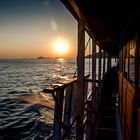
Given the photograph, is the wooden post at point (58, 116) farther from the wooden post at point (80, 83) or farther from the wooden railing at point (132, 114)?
the wooden post at point (80, 83)

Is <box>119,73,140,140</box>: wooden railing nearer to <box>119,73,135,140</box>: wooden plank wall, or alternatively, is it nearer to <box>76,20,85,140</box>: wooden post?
<box>119,73,135,140</box>: wooden plank wall

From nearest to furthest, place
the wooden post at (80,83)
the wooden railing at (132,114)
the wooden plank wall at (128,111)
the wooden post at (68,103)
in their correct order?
the wooden railing at (132,114)
the wooden plank wall at (128,111)
the wooden post at (68,103)
the wooden post at (80,83)

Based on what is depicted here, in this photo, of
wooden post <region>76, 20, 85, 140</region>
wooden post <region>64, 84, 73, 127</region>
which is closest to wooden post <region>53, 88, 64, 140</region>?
wooden post <region>64, 84, 73, 127</region>

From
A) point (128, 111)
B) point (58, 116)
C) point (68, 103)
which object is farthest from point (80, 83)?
point (58, 116)

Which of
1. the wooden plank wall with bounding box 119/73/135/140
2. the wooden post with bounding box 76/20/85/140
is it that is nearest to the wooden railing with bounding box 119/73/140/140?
the wooden plank wall with bounding box 119/73/135/140

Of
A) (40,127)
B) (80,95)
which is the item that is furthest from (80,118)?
(40,127)

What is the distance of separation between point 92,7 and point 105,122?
6327 millimetres

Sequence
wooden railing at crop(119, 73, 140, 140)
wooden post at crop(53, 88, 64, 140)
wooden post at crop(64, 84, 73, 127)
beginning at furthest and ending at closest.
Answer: wooden post at crop(64, 84, 73, 127), wooden post at crop(53, 88, 64, 140), wooden railing at crop(119, 73, 140, 140)

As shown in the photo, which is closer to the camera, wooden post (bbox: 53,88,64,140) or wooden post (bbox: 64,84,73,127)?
wooden post (bbox: 53,88,64,140)

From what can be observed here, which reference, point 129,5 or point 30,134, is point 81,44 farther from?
point 30,134

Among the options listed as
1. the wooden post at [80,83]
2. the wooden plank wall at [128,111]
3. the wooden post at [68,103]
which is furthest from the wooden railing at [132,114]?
the wooden post at [68,103]

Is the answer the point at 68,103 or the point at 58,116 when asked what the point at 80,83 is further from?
the point at 58,116

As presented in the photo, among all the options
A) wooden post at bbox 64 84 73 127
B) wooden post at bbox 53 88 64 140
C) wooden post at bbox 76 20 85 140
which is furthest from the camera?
wooden post at bbox 76 20 85 140

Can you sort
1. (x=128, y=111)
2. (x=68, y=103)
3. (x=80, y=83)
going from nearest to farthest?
1. (x=128, y=111)
2. (x=68, y=103)
3. (x=80, y=83)
